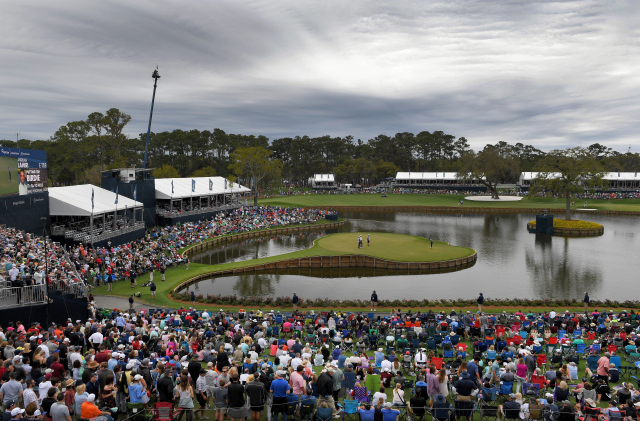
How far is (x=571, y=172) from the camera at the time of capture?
65.8 metres

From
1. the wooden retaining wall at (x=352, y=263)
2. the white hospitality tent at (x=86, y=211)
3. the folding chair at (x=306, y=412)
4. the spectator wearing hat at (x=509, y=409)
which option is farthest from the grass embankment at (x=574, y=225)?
the folding chair at (x=306, y=412)

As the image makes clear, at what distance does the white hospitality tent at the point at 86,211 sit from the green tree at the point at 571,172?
199 feet

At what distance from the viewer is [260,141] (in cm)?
14062

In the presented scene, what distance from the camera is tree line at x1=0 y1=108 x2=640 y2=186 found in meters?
88.3

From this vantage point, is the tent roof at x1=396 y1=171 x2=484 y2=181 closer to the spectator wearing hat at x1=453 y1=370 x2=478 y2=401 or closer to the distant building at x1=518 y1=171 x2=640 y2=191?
the distant building at x1=518 y1=171 x2=640 y2=191

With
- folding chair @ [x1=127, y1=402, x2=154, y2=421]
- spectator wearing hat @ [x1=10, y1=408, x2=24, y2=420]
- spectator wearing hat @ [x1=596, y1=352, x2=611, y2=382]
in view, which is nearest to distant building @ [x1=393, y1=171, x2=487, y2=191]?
spectator wearing hat @ [x1=596, y1=352, x2=611, y2=382]

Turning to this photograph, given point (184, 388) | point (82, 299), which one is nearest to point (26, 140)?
point (82, 299)

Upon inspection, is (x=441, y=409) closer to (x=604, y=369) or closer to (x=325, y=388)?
(x=325, y=388)

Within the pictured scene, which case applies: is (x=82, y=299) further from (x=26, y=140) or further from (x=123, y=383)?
(x=26, y=140)

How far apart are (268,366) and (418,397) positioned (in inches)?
159

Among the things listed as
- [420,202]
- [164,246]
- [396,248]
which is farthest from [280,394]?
[420,202]

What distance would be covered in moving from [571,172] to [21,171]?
231 feet

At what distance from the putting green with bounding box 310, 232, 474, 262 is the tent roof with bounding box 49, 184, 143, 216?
68.8 ft

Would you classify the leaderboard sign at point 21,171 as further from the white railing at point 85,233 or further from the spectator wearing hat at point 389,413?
the spectator wearing hat at point 389,413
